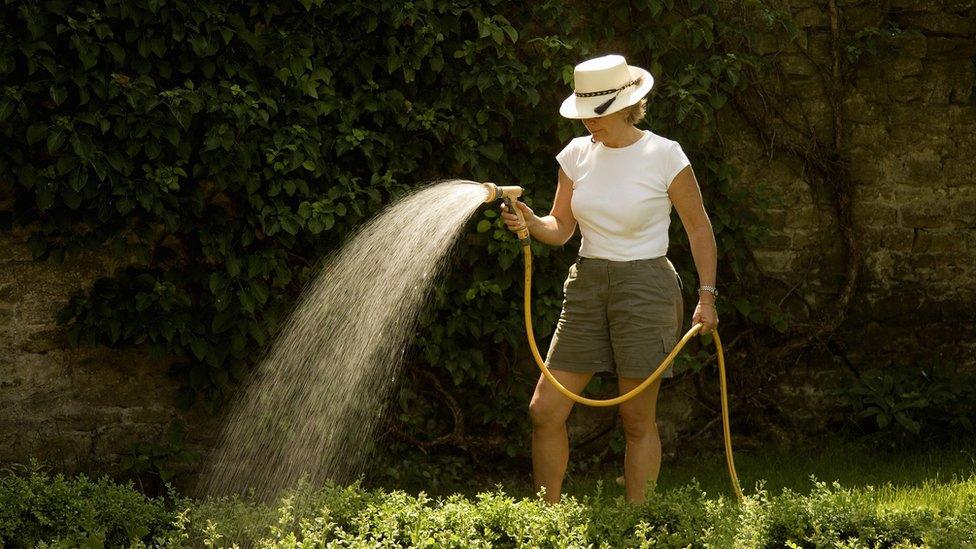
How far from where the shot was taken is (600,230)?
418 cm

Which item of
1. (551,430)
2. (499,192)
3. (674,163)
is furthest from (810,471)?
(499,192)

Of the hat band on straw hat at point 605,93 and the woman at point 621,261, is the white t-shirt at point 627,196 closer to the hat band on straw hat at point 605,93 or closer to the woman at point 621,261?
the woman at point 621,261

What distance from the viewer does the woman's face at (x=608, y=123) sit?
4105mm

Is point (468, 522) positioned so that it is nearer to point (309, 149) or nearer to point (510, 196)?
point (510, 196)

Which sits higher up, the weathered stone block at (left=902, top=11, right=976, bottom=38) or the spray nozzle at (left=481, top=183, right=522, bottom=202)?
the spray nozzle at (left=481, top=183, right=522, bottom=202)

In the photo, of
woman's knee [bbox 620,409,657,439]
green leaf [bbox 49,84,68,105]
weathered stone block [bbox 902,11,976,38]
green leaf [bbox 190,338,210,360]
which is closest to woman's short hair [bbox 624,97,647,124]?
woman's knee [bbox 620,409,657,439]

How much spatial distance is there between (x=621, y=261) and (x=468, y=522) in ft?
3.75

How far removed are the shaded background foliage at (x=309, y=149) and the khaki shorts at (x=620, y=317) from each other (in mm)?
871

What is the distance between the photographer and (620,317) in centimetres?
418

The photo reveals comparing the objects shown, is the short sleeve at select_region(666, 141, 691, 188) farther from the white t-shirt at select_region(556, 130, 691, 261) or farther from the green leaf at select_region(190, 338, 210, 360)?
the green leaf at select_region(190, 338, 210, 360)

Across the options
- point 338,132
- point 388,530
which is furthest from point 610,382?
point 388,530

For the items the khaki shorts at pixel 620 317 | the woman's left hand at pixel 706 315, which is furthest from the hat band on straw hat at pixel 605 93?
the woman's left hand at pixel 706 315

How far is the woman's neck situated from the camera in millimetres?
4145

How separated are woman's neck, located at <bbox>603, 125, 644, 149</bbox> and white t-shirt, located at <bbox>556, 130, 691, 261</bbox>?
0.06 feet
